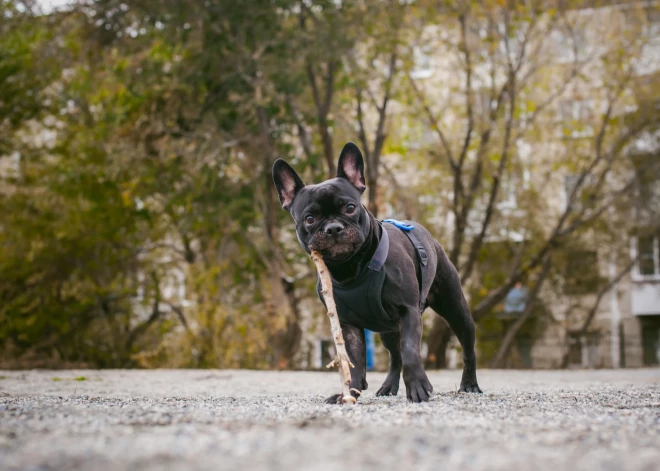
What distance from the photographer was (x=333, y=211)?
503cm

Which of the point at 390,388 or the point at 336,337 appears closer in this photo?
the point at 336,337

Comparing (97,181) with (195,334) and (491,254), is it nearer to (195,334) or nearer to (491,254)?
(195,334)

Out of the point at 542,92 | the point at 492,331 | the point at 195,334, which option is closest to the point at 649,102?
the point at 542,92

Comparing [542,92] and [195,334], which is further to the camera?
[542,92]

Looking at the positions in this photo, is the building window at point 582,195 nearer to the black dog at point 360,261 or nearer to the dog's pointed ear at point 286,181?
the black dog at point 360,261

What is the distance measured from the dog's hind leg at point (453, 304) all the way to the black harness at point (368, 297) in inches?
22.5

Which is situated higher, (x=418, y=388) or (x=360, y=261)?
(x=360, y=261)

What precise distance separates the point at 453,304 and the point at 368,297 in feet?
3.96

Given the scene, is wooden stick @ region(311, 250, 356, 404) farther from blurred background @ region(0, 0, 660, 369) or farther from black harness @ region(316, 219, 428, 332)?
blurred background @ region(0, 0, 660, 369)

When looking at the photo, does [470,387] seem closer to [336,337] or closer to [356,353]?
[356,353]

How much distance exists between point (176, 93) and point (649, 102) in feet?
39.8

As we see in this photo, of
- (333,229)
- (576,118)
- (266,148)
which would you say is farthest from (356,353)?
(576,118)

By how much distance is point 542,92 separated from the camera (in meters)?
21.2

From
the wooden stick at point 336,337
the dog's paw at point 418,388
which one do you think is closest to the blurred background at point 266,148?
the wooden stick at point 336,337
